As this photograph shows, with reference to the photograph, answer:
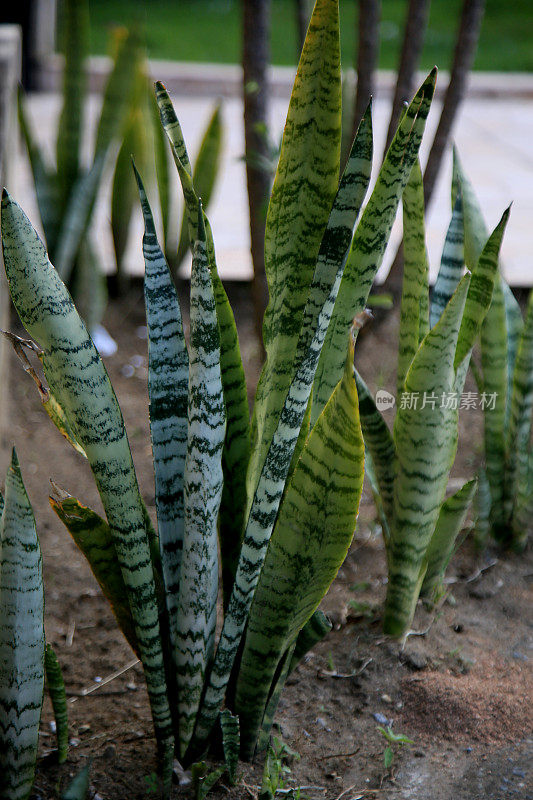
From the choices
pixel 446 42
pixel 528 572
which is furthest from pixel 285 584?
pixel 446 42

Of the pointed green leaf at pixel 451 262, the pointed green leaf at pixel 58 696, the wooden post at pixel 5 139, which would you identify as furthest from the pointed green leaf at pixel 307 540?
the wooden post at pixel 5 139

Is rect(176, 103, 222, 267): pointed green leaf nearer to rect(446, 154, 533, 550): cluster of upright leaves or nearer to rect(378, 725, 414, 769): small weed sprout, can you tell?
rect(446, 154, 533, 550): cluster of upright leaves

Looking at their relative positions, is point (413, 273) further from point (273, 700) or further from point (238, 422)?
point (273, 700)

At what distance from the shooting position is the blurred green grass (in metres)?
7.19

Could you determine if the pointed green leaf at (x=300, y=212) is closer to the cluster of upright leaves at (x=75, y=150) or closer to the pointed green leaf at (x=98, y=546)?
the pointed green leaf at (x=98, y=546)

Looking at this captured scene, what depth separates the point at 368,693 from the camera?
4.07ft

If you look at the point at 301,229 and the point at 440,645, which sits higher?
the point at 301,229

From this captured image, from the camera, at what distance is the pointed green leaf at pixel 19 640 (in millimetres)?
832

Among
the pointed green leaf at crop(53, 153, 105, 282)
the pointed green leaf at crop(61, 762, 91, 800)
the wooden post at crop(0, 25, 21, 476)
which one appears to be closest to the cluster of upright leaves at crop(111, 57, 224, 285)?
the pointed green leaf at crop(53, 153, 105, 282)

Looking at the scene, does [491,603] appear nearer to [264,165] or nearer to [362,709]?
[362,709]

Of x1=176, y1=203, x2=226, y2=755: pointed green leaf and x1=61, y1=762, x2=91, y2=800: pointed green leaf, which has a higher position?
x1=176, y1=203, x2=226, y2=755: pointed green leaf

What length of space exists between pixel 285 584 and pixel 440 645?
1.68 ft

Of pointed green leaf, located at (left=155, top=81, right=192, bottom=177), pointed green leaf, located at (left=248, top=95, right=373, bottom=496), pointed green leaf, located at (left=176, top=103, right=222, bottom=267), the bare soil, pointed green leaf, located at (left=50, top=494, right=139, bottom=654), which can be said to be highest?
pointed green leaf, located at (left=155, top=81, right=192, bottom=177)

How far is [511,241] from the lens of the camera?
11.0 ft
